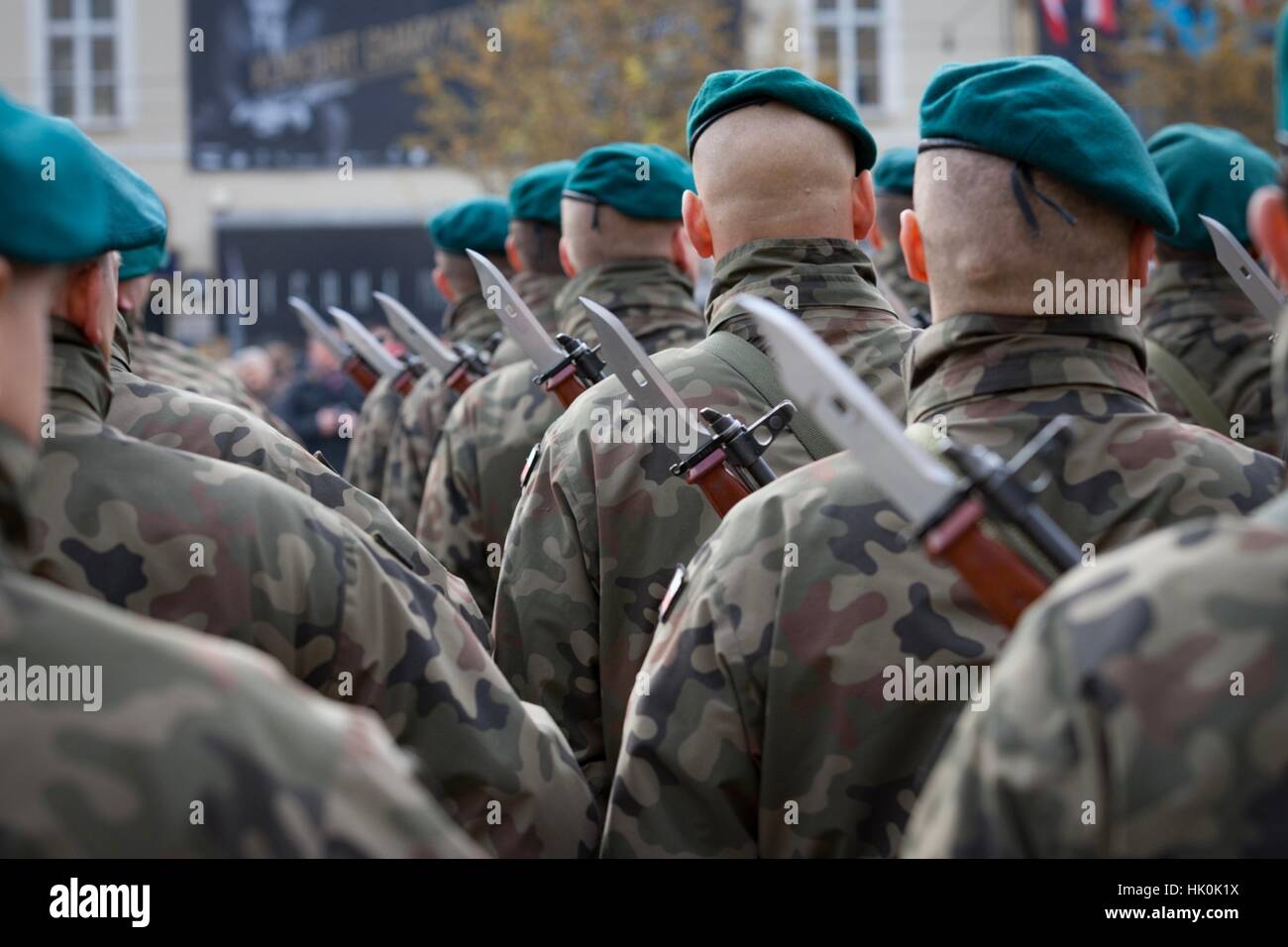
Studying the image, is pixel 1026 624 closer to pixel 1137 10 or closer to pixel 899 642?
pixel 899 642

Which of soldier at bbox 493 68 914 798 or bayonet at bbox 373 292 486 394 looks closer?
soldier at bbox 493 68 914 798

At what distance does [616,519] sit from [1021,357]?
1.14 m

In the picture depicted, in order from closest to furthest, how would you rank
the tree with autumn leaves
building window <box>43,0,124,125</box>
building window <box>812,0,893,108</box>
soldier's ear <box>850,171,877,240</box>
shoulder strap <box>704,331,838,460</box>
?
shoulder strap <box>704,331,838,460</box>, soldier's ear <box>850,171,877,240</box>, the tree with autumn leaves, building window <box>812,0,893,108</box>, building window <box>43,0,124,125</box>

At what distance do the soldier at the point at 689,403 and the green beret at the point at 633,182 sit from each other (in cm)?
147

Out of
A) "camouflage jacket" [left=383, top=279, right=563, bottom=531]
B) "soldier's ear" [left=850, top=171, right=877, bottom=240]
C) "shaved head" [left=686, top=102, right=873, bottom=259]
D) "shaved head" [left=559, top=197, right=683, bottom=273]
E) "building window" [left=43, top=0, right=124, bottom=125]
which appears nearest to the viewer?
"shaved head" [left=686, top=102, right=873, bottom=259]

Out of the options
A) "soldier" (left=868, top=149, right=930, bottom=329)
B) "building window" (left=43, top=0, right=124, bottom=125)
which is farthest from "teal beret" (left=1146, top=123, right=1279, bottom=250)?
"building window" (left=43, top=0, right=124, bottom=125)

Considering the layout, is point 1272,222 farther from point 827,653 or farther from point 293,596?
point 293,596

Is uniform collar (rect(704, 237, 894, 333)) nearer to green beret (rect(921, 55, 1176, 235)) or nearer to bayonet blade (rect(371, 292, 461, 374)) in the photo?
green beret (rect(921, 55, 1176, 235))

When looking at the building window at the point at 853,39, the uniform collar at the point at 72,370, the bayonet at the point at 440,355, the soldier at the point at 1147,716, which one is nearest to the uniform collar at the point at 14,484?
the soldier at the point at 1147,716

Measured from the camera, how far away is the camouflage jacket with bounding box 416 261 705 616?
5219 millimetres

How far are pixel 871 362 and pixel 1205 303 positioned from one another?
1.99 meters

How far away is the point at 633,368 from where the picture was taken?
317cm

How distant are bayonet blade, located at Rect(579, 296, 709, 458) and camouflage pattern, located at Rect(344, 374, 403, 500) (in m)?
4.62

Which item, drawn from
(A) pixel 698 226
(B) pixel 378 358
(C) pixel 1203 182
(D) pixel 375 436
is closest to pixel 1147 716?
(A) pixel 698 226
